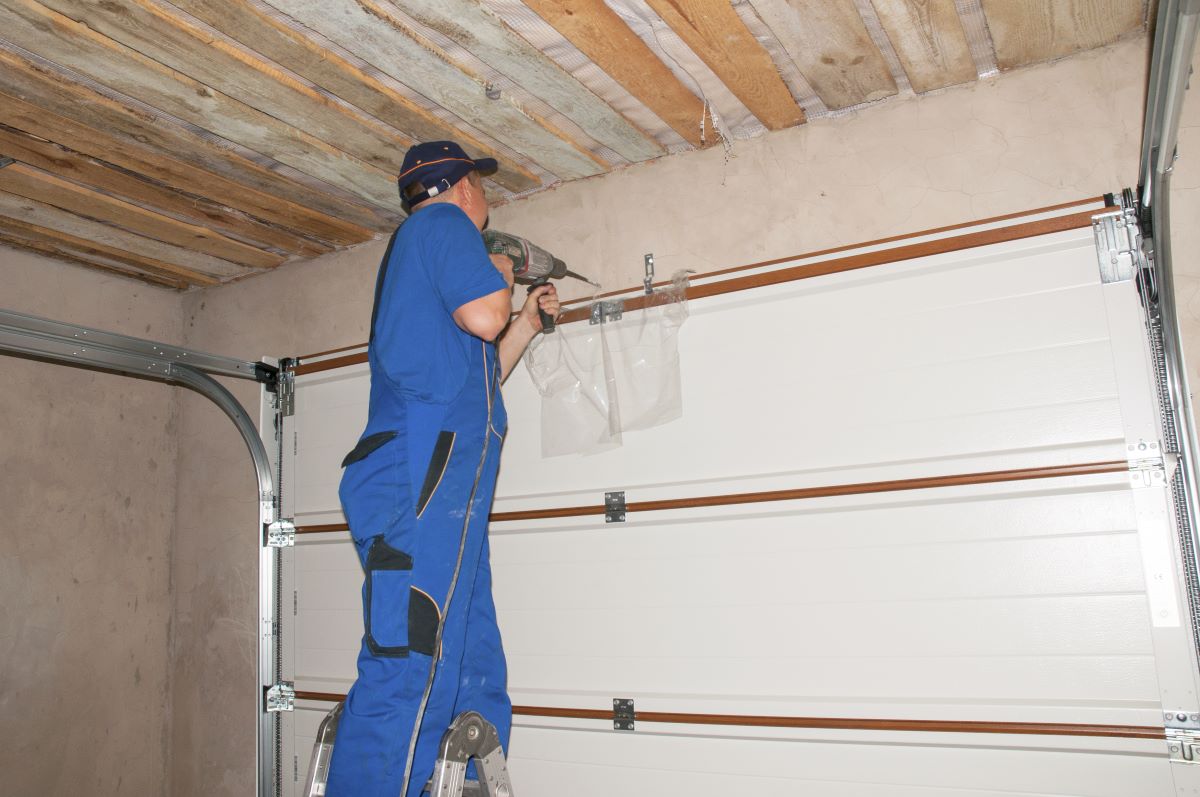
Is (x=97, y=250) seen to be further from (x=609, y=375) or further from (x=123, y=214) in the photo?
(x=609, y=375)

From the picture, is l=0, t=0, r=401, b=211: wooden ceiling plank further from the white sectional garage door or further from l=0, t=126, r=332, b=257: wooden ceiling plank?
the white sectional garage door

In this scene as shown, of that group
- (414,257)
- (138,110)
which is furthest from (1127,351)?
(138,110)

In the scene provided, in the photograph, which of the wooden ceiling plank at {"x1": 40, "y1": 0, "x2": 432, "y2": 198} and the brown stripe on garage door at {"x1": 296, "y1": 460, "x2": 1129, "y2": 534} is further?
the brown stripe on garage door at {"x1": 296, "y1": 460, "x2": 1129, "y2": 534}

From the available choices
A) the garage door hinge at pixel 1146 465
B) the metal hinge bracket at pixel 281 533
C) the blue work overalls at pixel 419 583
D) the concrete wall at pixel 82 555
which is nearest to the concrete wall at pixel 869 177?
the garage door hinge at pixel 1146 465

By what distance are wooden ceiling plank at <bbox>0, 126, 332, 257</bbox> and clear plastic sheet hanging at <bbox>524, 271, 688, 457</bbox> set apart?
1.42 meters

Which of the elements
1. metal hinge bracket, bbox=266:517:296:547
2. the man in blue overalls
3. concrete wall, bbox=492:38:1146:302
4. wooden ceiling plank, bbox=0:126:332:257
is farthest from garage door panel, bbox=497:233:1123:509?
wooden ceiling plank, bbox=0:126:332:257

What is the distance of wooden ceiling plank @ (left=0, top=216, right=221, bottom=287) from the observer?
3.67 metres

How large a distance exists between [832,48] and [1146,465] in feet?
4.93

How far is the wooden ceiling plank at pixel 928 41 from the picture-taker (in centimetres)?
241

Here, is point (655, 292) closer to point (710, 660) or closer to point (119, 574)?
point (710, 660)

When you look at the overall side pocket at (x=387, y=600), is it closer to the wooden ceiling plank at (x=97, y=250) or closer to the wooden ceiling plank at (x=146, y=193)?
the wooden ceiling plank at (x=146, y=193)

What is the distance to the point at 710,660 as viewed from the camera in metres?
2.84

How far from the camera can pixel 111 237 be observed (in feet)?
12.4

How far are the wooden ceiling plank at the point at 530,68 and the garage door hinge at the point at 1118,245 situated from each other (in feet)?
4.88
